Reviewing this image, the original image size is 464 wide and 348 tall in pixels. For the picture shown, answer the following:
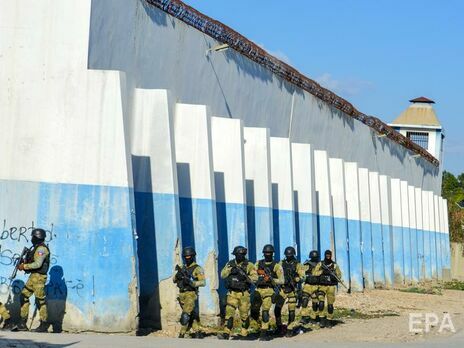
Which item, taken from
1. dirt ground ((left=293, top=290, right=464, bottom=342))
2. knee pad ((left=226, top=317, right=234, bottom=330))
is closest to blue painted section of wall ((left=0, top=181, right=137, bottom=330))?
knee pad ((left=226, top=317, right=234, bottom=330))

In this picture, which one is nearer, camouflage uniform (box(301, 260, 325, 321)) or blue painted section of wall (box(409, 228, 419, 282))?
camouflage uniform (box(301, 260, 325, 321))

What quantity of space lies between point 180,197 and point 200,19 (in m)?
5.33

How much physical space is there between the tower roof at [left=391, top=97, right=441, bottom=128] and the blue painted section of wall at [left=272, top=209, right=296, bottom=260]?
1374 inches

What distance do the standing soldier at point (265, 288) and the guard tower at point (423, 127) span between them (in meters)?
41.3

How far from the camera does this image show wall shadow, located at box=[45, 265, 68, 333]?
50.6ft

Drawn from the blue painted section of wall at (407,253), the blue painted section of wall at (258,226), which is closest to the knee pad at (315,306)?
the blue painted section of wall at (258,226)

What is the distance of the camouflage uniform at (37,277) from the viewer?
48.5ft

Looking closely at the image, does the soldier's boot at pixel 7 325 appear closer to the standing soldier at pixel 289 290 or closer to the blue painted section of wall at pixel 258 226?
the standing soldier at pixel 289 290

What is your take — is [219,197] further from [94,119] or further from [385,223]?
[385,223]

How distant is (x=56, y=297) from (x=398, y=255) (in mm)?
25231

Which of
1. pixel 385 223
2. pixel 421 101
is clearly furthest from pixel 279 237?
pixel 421 101

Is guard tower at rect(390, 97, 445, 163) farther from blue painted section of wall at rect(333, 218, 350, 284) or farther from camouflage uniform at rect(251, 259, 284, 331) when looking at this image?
camouflage uniform at rect(251, 259, 284, 331)

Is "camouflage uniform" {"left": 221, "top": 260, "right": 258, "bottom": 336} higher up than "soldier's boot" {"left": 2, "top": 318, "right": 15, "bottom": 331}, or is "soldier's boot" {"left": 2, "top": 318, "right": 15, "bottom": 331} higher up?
"camouflage uniform" {"left": 221, "top": 260, "right": 258, "bottom": 336}

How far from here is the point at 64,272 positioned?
15.4 meters
